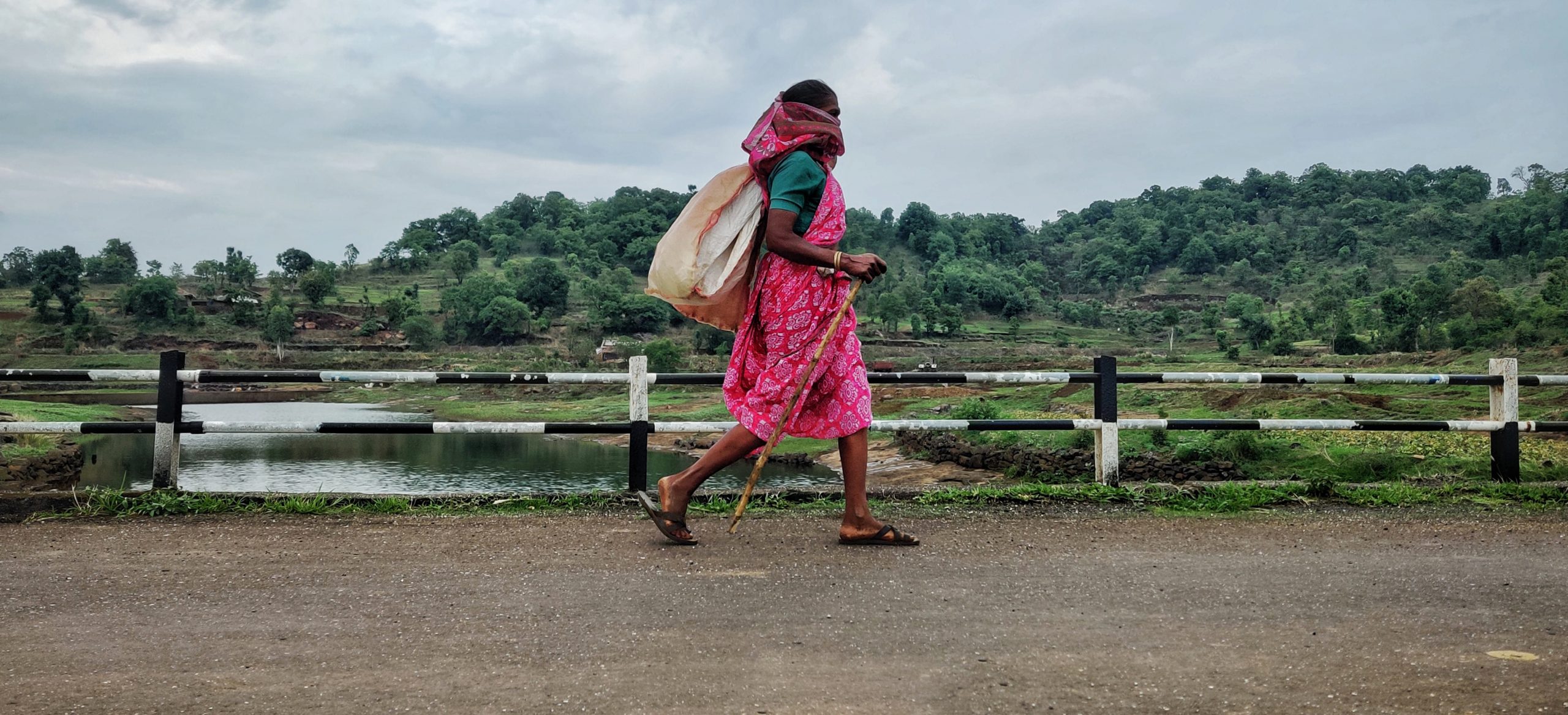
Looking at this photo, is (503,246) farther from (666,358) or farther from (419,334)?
(666,358)

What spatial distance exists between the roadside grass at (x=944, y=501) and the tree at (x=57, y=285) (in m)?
83.4

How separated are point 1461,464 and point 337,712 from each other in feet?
29.1

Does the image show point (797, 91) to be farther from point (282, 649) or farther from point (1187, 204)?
point (1187, 204)

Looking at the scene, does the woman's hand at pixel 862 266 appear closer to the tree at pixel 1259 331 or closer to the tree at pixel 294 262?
the tree at pixel 1259 331

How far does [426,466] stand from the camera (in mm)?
20141

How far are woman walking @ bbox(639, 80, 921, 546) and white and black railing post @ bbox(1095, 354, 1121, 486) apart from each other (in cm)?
216

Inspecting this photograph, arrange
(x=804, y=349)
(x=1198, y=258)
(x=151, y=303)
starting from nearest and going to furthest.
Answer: (x=804, y=349), (x=151, y=303), (x=1198, y=258)

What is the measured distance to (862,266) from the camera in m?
4.04

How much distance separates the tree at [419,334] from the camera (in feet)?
266

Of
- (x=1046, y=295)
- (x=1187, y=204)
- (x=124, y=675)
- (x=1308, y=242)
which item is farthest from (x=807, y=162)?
(x=1187, y=204)

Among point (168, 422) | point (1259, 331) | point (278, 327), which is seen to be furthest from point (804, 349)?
point (278, 327)

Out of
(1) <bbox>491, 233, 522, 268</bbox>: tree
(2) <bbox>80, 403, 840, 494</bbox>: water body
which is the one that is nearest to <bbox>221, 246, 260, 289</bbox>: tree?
(1) <bbox>491, 233, 522, 268</bbox>: tree

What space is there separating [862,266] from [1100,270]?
125501 millimetres

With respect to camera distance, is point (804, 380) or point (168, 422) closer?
point (804, 380)
